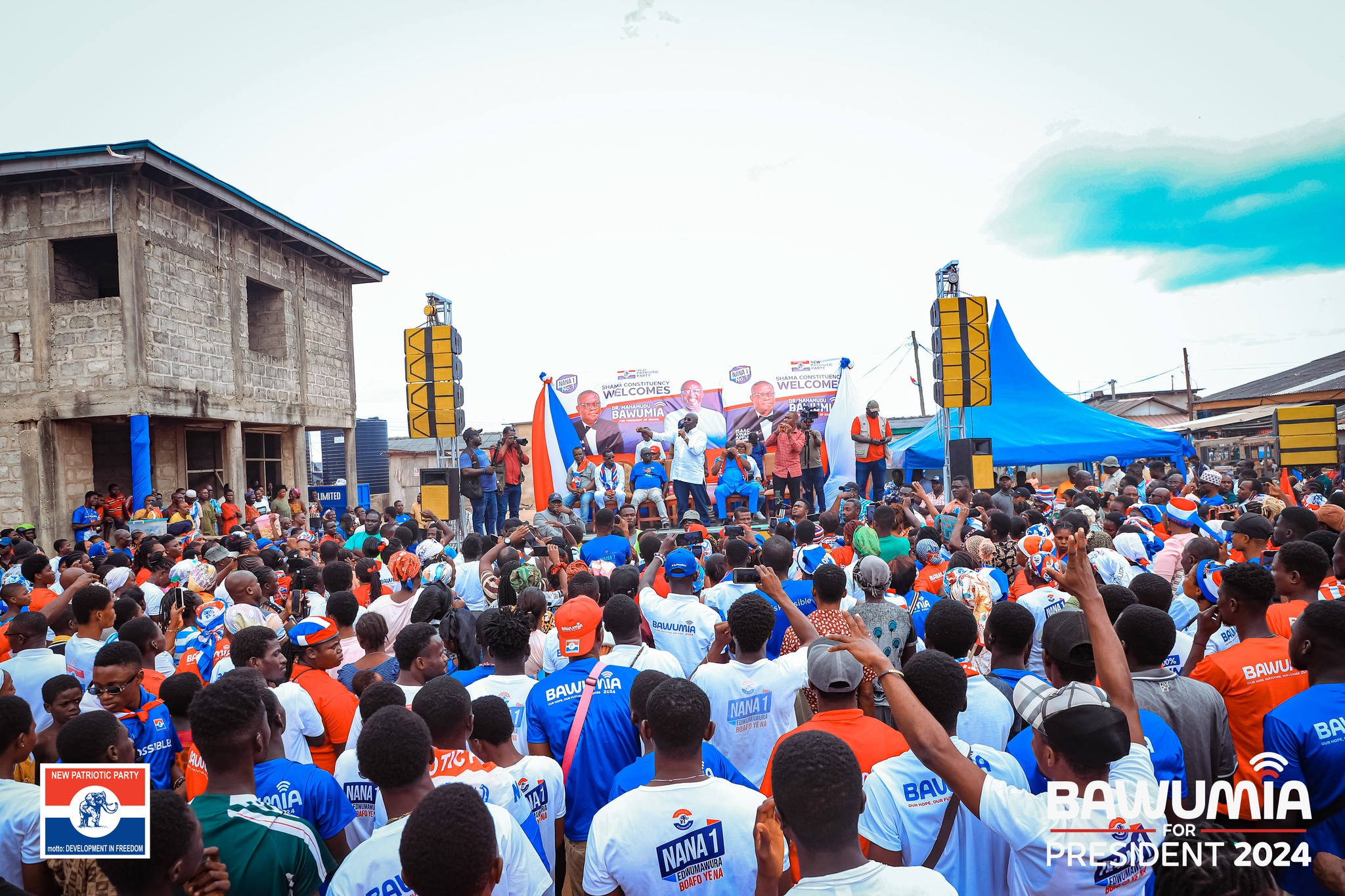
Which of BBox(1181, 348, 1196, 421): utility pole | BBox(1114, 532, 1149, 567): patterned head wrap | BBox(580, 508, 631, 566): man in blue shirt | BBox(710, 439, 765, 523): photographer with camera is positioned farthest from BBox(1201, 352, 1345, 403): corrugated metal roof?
BBox(580, 508, 631, 566): man in blue shirt

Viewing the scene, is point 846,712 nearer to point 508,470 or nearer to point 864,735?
point 864,735

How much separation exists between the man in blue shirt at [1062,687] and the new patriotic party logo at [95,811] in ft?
8.50

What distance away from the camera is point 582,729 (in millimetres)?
3252

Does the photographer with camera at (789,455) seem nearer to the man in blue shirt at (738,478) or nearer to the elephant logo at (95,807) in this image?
the man in blue shirt at (738,478)

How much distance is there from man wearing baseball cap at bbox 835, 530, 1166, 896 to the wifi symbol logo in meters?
0.95

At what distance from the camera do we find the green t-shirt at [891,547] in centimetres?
643

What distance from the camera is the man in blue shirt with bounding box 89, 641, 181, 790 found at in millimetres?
3555

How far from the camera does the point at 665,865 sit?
2.26m

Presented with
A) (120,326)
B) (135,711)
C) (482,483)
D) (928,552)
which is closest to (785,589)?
(928,552)

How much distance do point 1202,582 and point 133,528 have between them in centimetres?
1407

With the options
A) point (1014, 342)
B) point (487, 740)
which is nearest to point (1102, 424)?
point (1014, 342)

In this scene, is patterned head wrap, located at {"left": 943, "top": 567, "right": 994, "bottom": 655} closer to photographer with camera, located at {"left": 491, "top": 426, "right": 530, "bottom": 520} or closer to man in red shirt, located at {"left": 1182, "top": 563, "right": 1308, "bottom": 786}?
man in red shirt, located at {"left": 1182, "top": 563, "right": 1308, "bottom": 786}

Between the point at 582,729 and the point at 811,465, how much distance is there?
37.5 feet

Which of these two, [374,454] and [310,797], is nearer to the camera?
[310,797]
